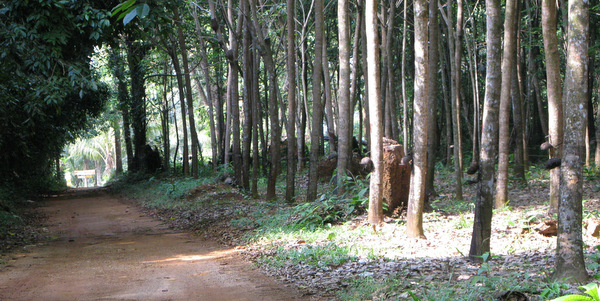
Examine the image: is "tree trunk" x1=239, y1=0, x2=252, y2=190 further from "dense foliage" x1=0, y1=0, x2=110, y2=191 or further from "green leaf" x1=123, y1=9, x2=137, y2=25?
"green leaf" x1=123, y1=9, x2=137, y2=25

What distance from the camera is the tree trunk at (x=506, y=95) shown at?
9.32 m

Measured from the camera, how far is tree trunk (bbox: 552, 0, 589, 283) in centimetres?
467

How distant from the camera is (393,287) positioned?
550cm

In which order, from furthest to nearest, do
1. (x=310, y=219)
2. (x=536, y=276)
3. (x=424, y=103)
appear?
(x=310, y=219) → (x=424, y=103) → (x=536, y=276)

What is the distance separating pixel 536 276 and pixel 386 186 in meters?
4.58

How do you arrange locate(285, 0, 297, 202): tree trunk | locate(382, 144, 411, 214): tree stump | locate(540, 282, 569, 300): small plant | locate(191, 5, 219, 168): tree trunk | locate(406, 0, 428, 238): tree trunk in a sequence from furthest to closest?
locate(191, 5, 219, 168): tree trunk
locate(285, 0, 297, 202): tree trunk
locate(382, 144, 411, 214): tree stump
locate(406, 0, 428, 238): tree trunk
locate(540, 282, 569, 300): small plant

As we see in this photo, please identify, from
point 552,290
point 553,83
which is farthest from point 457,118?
point 552,290

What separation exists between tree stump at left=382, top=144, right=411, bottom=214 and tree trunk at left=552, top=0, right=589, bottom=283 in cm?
505

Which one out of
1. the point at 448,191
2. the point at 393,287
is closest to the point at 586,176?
the point at 448,191

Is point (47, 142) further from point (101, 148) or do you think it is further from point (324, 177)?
point (101, 148)

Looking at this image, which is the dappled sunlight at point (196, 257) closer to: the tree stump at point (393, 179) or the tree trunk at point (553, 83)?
the tree stump at point (393, 179)

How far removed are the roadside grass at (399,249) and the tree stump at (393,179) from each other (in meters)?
0.46

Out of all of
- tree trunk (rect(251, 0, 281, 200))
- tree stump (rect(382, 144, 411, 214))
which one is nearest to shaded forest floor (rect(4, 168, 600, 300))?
tree stump (rect(382, 144, 411, 214))

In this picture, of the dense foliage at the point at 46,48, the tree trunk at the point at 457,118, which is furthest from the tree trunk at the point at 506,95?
the dense foliage at the point at 46,48
